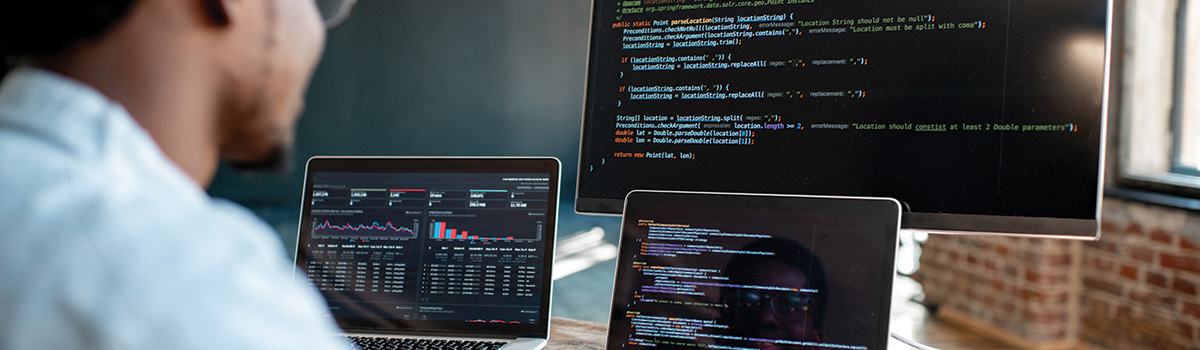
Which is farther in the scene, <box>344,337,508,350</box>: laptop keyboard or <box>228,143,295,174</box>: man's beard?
<box>344,337,508,350</box>: laptop keyboard

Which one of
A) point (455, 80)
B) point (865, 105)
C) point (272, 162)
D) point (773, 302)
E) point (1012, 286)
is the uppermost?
point (455, 80)

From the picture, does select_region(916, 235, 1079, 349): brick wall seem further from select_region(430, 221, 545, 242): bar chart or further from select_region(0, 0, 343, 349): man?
select_region(0, 0, 343, 349): man

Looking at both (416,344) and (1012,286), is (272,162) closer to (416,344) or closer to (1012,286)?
(416,344)

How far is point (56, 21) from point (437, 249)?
637 millimetres

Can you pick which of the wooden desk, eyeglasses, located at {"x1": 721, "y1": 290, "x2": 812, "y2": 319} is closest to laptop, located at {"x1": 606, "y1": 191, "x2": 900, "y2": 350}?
eyeglasses, located at {"x1": 721, "y1": 290, "x2": 812, "y2": 319}

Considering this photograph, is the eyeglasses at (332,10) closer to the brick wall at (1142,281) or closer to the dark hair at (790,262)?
the dark hair at (790,262)

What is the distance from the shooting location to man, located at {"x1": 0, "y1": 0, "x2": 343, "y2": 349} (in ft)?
0.86

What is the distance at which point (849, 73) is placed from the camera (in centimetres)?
83

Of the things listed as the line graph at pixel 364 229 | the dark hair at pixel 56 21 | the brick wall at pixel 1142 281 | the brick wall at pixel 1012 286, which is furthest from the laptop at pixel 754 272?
the brick wall at pixel 1012 286

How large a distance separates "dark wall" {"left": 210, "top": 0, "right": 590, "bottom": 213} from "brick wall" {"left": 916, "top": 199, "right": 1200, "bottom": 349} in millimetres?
2549

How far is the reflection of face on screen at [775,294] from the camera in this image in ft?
2.40

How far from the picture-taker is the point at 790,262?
2.48ft

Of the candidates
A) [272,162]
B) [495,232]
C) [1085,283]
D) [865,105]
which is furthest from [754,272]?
[1085,283]

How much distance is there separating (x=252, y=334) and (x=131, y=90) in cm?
16
